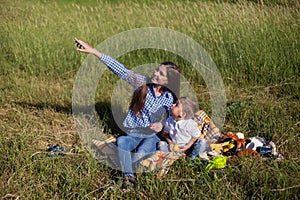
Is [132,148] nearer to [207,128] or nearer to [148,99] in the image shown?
[148,99]

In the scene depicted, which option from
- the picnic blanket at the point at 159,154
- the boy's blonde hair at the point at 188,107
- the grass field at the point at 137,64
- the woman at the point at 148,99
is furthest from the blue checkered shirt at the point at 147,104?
the grass field at the point at 137,64

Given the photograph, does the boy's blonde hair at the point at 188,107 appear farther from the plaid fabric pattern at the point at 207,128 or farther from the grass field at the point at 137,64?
the grass field at the point at 137,64

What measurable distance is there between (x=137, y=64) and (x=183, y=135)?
87.3 inches

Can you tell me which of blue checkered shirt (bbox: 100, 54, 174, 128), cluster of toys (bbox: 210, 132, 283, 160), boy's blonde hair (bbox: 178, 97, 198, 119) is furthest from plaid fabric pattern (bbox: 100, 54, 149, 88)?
cluster of toys (bbox: 210, 132, 283, 160)

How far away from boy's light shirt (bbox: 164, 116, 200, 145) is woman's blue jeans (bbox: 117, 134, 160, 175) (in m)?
0.16

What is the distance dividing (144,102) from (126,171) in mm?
763

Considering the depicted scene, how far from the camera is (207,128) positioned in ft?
13.5

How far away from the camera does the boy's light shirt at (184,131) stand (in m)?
3.78

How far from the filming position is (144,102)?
403cm

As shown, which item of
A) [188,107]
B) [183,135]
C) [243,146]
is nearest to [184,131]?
[183,135]

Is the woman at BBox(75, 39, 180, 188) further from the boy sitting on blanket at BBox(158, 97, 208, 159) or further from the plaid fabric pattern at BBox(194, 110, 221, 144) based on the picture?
the plaid fabric pattern at BBox(194, 110, 221, 144)

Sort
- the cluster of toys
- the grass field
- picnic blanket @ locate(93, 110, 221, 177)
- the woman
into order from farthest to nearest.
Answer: the woman → the cluster of toys → picnic blanket @ locate(93, 110, 221, 177) → the grass field

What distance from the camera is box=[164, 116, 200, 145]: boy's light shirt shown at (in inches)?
149

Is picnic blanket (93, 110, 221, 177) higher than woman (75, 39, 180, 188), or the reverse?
woman (75, 39, 180, 188)
